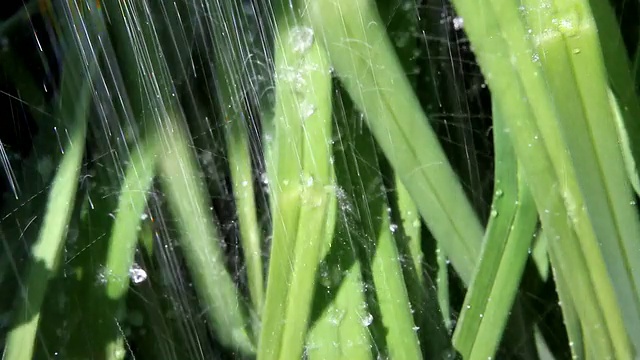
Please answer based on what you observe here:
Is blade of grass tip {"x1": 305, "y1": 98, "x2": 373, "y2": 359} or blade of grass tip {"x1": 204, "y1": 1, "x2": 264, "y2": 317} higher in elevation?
blade of grass tip {"x1": 204, "y1": 1, "x2": 264, "y2": 317}

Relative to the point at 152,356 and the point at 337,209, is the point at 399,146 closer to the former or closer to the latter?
the point at 337,209

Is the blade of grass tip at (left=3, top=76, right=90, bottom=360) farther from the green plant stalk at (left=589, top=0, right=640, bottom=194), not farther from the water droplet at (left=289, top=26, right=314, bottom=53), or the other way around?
the green plant stalk at (left=589, top=0, right=640, bottom=194)

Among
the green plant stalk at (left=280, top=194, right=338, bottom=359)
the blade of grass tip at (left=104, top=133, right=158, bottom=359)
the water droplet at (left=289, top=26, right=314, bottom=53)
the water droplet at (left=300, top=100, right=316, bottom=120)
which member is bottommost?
the green plant stalk at (left=280, top=194, right=338, bottom=359)

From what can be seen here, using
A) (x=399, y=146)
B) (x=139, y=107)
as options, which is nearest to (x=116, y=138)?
(x=139, y=107)

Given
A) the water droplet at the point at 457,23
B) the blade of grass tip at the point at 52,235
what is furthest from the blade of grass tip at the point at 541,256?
the blade of grass tip at the point at 52,235

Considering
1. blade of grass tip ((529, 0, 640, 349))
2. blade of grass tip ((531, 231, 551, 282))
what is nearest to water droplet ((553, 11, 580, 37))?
blade of grass tip ((529, 0, 640, 349))

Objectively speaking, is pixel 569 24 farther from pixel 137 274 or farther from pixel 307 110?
pixel 137 274
